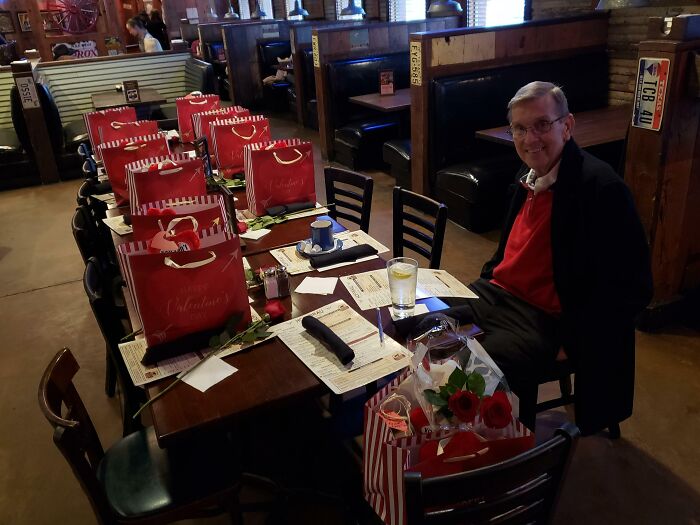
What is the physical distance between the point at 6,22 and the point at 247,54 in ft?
18.2

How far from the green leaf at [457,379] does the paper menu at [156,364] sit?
0.64 metres

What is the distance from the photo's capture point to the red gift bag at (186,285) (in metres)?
1.46

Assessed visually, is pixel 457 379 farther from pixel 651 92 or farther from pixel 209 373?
pixel 651 92

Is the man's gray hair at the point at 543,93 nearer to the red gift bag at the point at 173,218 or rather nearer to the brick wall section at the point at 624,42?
the red gift bag at the point at 173,218

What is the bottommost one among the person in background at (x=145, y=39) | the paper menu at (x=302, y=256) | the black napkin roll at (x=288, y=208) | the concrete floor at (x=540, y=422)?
the concrete floor at (x=540, y=422)

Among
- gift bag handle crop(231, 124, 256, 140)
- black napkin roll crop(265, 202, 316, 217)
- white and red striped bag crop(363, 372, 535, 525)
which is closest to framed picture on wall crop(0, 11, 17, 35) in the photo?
gift bag handle crop(231, 124, 256, 140)

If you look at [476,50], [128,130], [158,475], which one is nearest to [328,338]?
[158,475]

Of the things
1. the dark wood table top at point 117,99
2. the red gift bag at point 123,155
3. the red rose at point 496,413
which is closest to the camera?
the red rose at point 496,413

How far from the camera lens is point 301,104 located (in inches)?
301

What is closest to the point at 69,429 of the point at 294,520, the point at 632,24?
the point at 294,520

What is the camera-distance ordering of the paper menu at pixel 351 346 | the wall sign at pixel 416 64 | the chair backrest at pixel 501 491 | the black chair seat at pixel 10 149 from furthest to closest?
the black chair seat at pixel 10 149 < the wall sign at pixel 416 64 < the paper menu at pixel 351 346 < the chair backrest at pixel 501 491

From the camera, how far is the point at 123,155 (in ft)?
9.24

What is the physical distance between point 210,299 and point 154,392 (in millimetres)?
281

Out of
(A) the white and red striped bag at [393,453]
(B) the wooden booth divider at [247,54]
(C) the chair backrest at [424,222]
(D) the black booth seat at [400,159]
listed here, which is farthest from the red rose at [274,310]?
(B) the wooden booth divider at [247,54]
